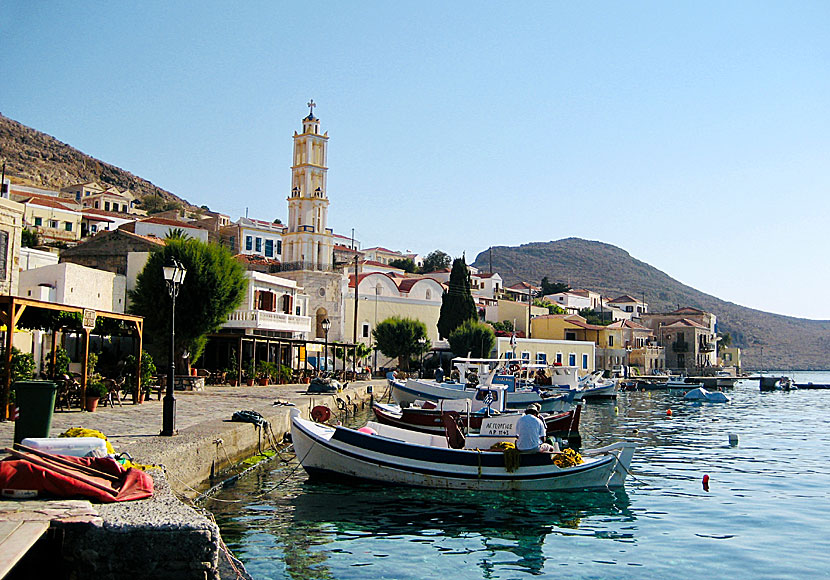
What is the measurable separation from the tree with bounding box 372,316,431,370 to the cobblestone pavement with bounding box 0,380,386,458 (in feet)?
95.4

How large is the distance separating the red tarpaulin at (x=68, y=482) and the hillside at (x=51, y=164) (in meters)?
127

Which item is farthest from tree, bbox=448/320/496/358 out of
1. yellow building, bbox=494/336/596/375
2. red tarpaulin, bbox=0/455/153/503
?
red tarpaulin, bbox=0/455/153/503

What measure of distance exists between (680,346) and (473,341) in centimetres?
5444

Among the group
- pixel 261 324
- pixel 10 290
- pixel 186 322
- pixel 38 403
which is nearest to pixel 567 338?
pixel 261 324

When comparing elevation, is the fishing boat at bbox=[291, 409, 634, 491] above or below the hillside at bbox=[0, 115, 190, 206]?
below

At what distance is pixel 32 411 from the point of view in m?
11.7

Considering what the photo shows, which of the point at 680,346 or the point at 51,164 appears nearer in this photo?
the point at 680,346

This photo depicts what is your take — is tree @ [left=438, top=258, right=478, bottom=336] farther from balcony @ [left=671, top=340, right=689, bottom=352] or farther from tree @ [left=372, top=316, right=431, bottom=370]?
balcony @ [left=671, top=340, right=689, bottom=352]

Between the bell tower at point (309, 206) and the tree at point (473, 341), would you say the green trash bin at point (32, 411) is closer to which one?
the bell tower at point (309, 206)

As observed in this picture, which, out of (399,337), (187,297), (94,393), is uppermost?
(187,297)

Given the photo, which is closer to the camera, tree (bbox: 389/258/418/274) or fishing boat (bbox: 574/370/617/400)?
fishing boat (bbox: 574/370/617/400)

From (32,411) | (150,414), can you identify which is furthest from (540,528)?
(150,414)

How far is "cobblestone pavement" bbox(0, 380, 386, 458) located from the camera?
14570 millimetres

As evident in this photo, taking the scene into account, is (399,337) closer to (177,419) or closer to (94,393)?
(94,393)
